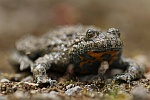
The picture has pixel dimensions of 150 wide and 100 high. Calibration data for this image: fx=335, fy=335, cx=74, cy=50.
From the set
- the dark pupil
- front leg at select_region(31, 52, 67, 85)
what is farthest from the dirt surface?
the dark pupil

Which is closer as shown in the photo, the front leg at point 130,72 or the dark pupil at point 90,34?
the dark pupil at point 90,34

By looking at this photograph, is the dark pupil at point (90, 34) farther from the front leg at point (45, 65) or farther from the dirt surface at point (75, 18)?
the dirt surface at point (75, 18)

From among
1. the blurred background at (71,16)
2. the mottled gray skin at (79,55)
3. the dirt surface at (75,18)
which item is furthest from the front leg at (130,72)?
the blurred background at (71,16)

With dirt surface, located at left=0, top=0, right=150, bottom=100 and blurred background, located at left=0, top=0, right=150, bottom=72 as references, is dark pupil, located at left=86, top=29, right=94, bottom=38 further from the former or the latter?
blurred background, located at left=0, top=0, right=150, bottom=72

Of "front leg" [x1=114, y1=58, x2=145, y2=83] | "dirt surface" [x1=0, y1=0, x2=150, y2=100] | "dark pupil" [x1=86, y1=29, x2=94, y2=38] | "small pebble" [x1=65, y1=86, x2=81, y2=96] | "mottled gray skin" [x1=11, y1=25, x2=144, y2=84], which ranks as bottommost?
"small pebble" [x1=65, y1=86, x2=81, y2=96]

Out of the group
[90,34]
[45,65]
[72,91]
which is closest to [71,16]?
[45,65]

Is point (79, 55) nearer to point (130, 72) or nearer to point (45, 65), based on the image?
point (45, 65)
